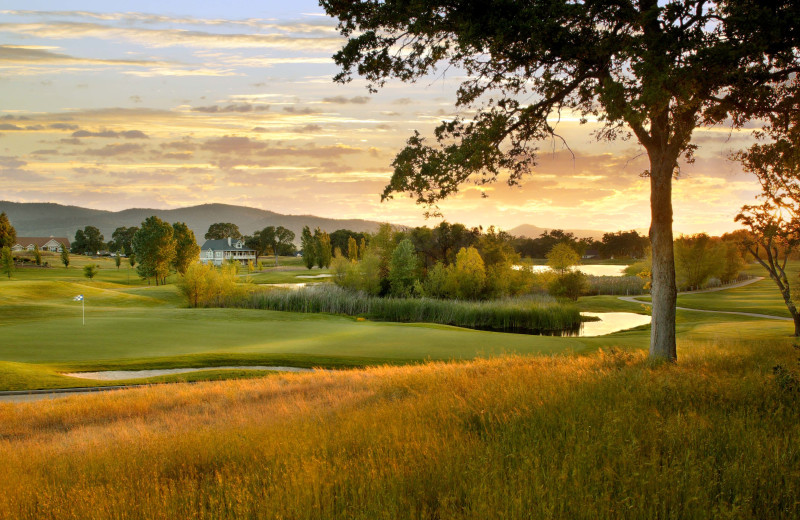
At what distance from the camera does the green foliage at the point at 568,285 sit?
52378mm

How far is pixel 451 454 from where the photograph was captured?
4836mm

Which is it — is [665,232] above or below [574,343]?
above

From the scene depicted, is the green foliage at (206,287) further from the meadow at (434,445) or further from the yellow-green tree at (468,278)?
the meadow at (434,445)

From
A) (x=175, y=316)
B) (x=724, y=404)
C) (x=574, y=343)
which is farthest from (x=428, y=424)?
(x=175, y=316)

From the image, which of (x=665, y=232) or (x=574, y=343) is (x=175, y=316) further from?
(x=665, y=232)

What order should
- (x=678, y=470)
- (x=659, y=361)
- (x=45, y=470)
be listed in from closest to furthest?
(x=678, y=470), (x=45, y=470), (x=659, y=361)

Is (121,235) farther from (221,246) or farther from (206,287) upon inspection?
(206,287)

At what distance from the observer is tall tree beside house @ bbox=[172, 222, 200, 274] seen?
73581 millimetres

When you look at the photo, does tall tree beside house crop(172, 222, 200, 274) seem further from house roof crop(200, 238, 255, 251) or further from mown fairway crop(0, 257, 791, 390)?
house roof crop(200, 238, 255, 251)

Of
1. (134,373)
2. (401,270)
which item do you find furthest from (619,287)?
(134,373)

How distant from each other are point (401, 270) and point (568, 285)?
712 inches

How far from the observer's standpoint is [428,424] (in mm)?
6285

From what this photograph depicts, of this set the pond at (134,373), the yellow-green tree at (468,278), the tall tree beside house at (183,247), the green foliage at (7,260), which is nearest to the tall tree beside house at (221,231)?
the tall tree beside house at (183,247)

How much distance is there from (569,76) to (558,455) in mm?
9652
